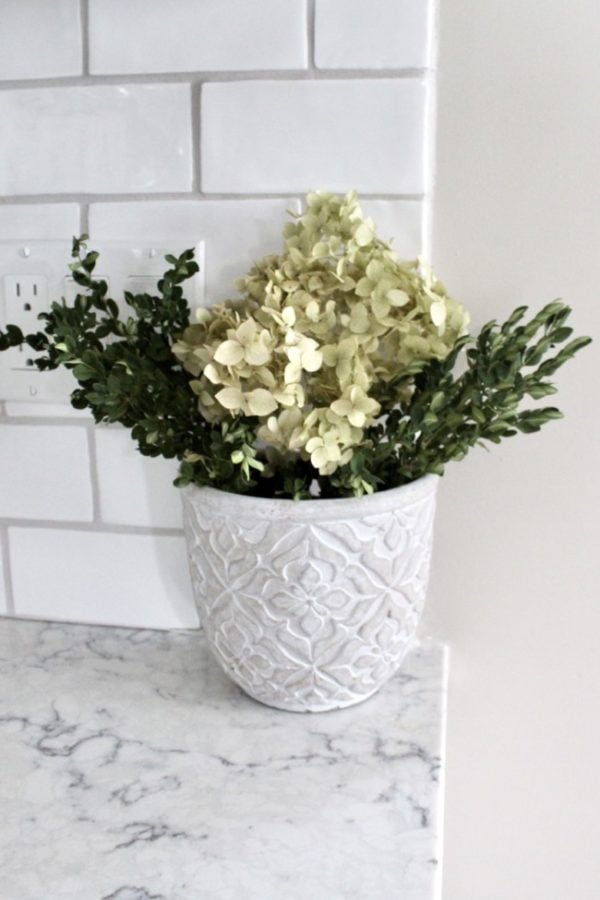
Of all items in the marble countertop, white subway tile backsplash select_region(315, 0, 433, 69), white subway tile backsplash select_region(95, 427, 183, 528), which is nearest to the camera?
the marble countertop

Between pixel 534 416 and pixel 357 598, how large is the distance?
0.17m

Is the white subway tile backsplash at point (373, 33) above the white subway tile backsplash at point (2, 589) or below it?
above

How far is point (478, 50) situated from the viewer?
0.71 meters

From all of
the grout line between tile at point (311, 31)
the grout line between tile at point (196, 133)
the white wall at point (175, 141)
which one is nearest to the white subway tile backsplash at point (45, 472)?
the white wall at point (175, 141)

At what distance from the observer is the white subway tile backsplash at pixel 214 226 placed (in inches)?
29.3

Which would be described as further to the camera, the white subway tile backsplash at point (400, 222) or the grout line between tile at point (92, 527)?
the grout line between tile at point (92, 527)

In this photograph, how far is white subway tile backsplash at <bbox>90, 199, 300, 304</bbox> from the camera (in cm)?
74

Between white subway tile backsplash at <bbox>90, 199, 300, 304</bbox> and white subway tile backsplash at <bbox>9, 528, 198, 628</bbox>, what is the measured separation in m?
0.24

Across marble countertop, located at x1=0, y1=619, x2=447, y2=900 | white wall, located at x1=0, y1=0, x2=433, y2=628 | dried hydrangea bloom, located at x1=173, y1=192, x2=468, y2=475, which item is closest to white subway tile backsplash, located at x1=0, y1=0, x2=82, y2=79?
white wall, located at x1=0, y1=0, x2=433, y2=628

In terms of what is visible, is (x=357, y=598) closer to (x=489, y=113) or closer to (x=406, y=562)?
(x=406, y=562)

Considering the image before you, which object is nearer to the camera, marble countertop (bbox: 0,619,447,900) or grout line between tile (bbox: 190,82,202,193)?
marble countertop (bbox: 0,619,447,900)

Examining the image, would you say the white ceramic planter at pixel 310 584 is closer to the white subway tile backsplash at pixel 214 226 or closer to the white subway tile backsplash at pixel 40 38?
the white subway tile backsplash at pixel 214 226

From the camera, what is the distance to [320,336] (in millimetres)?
626

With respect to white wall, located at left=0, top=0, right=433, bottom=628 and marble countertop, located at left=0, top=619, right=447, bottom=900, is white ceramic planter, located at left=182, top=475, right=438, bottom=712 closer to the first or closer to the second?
marble countertop, located at left=0, top=619, right=447, bottom=900
